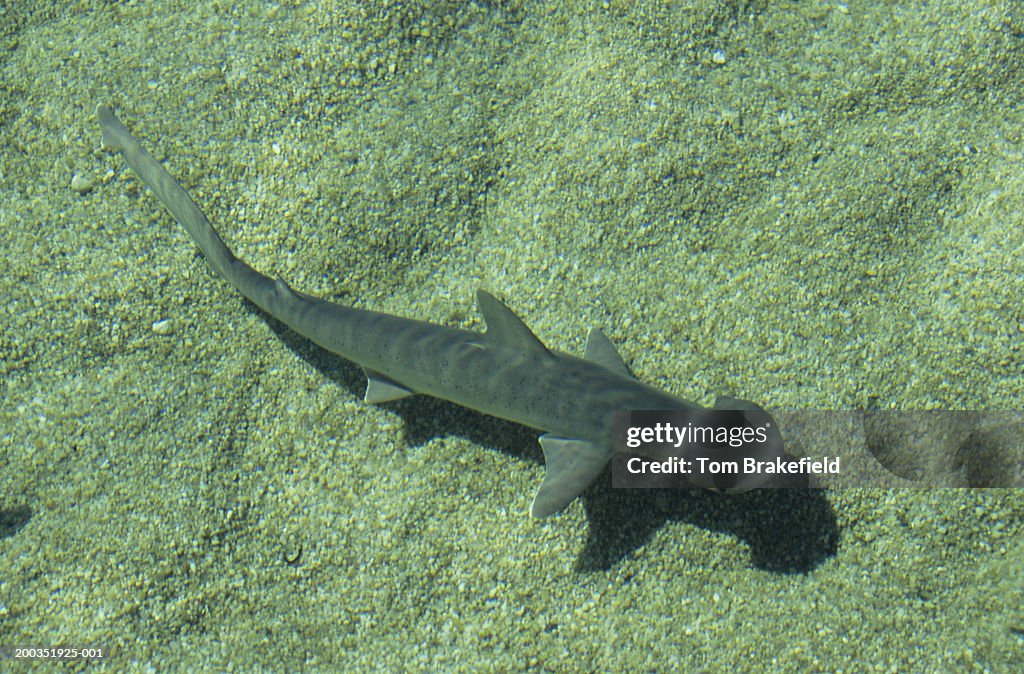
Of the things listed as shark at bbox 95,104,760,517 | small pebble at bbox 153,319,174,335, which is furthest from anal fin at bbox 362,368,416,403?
small pebble at bbox 153,319,174,335

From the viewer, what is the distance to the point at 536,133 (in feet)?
12.8

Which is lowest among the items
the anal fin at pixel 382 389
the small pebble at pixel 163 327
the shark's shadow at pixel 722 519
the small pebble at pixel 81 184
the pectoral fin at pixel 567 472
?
the shark's shadow at pixel 722 519

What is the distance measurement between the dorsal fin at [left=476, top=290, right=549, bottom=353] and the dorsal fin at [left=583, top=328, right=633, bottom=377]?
0.32 m

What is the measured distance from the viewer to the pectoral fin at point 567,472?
289 centimetres

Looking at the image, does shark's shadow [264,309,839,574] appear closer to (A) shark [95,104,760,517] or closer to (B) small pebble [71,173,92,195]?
(A) shark [95,104,760,517]

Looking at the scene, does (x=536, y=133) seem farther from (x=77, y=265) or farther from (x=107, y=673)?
(x=107, y=673)

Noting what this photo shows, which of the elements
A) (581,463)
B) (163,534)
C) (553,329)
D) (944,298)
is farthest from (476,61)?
(163,534)

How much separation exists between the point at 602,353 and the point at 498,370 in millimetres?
558

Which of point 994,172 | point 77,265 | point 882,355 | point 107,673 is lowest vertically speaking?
point 882,355

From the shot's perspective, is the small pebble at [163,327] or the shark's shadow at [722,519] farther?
the small pebble at [163,327]

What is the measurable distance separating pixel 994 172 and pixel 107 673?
4.94 meters

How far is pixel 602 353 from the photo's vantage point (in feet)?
10.7

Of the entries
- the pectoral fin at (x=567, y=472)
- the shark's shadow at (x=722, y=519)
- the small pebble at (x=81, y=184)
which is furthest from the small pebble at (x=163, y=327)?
the pectoral fin at (x=567, y=472)

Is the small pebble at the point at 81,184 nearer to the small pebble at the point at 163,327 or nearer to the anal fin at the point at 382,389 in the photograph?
the small pebble at the point at 163,327
